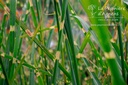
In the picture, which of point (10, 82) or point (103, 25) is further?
point (10, 82)

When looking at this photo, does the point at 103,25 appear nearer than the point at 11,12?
Yes

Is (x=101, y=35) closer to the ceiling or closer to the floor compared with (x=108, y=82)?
closer to the ceiling

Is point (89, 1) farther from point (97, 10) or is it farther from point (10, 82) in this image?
point (10, 82)

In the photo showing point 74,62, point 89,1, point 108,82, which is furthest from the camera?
point 108,82

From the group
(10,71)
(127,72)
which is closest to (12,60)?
(10,71)

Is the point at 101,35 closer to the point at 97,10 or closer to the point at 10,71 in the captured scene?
the point at 97,10

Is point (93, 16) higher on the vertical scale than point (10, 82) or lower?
higher

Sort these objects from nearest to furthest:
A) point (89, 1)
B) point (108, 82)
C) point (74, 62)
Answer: point (89, 1)
point (74, 62)
point (108, 82)

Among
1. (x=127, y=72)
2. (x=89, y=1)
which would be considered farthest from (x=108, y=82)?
(x=89, y=1)
